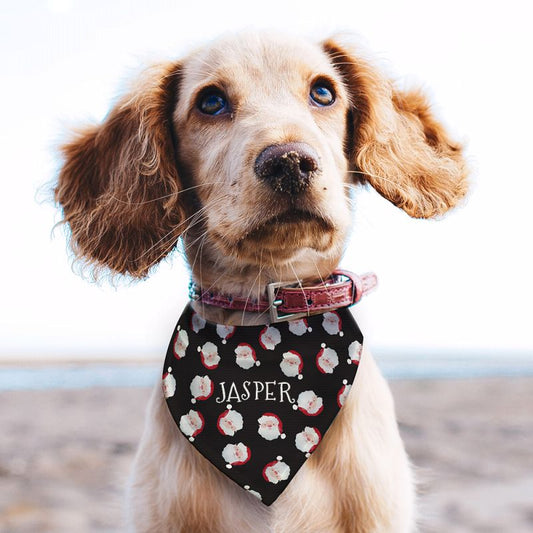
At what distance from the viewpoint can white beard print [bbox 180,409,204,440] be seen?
175 cm

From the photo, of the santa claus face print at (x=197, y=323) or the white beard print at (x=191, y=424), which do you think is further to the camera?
the santa claus face print at (x=197, y=323)

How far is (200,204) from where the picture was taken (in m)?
1.82

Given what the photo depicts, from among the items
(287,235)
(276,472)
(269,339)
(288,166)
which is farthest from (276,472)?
(288,166)

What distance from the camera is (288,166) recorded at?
145 centimetres

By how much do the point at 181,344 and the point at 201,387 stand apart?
14 cm

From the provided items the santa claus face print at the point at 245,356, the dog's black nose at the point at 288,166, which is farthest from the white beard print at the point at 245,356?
the dog's black nose at the point at 288,166

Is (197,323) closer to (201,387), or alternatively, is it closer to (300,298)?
(201,387)

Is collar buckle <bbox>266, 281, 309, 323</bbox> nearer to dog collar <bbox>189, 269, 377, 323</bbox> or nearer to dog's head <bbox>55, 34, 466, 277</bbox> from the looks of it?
dog collar <bbox>189, 269, 377, 323</bbox>

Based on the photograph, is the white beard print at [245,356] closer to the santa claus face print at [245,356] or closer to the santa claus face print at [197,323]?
the santa claus face print at [245,356]

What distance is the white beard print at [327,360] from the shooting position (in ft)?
5.93

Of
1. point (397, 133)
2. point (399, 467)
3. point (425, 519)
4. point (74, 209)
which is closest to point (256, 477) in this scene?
point (399, 467)

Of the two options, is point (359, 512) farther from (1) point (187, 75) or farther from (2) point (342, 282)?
(1) point (187, 75)

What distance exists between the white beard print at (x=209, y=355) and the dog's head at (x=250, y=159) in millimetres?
235

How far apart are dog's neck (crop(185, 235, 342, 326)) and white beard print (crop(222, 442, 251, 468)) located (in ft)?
1.09
